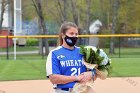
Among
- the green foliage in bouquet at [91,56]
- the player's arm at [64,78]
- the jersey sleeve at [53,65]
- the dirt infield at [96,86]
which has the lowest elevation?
the dirt infield at [96,86]

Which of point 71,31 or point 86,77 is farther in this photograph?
point 71,31

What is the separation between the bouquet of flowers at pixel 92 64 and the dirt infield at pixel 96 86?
20.1 ft

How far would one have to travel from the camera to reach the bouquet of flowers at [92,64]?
15.2 ft

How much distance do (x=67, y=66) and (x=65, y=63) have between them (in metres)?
0.04

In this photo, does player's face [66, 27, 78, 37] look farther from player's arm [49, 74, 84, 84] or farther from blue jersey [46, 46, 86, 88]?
player's arm [49, 74, 84, 84]

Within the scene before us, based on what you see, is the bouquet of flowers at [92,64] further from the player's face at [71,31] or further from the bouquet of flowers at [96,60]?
the player's face at [71,31]

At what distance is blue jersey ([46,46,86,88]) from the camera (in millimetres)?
4668

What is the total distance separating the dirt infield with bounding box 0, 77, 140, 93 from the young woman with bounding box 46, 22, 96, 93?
6154mm

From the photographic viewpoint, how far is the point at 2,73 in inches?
614

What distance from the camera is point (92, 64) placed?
470 centimetres

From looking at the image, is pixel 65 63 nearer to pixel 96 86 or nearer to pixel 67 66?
pixel 67 66

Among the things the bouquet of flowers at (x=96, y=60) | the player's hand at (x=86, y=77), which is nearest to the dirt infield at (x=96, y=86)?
the bouquet of flowers at (x=96, y=60)

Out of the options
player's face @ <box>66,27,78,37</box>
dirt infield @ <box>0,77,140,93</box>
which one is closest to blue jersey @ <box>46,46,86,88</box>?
player's face @ <box>66,27,78,37</box>

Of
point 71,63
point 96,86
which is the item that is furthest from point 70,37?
point 96,86
